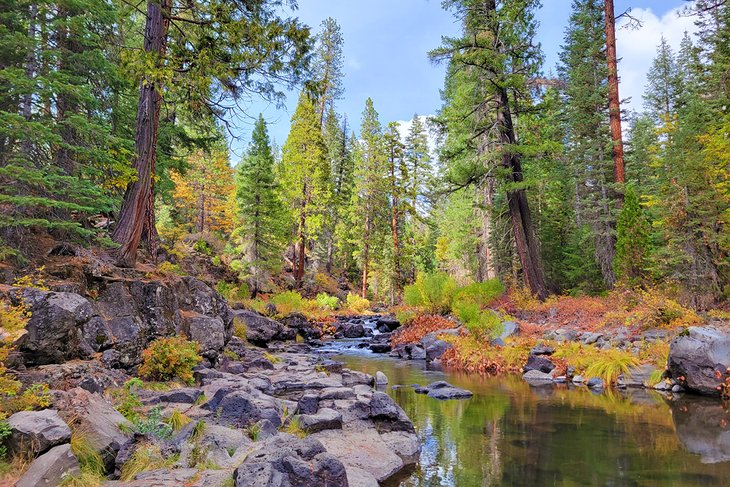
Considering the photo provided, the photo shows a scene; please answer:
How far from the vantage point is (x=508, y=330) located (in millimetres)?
14656

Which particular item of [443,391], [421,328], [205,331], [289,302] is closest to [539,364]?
[443,391]

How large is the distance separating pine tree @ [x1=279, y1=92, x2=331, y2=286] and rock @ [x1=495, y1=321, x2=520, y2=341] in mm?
A: 16715

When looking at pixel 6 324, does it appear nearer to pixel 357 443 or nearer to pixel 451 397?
pixel 357 443

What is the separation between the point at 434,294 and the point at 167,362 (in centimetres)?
1356

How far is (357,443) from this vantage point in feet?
20.0

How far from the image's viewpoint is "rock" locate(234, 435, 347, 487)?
3.96 meters

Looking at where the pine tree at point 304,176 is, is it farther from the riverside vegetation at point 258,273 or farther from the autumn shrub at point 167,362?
the autumn shrub at point 167,362

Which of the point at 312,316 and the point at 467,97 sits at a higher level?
the point at 467,97

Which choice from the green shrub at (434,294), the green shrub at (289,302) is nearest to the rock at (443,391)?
the green shrub at (434,294)

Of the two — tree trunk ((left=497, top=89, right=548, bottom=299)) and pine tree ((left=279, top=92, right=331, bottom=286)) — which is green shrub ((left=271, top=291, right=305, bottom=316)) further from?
tree trunk ((left=497, top=89, right=548, bottom=299))

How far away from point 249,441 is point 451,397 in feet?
17.7

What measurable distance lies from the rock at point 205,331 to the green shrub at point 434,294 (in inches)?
448

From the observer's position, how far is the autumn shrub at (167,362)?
8141mm

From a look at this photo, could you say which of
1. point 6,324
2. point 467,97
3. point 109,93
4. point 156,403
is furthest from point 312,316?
point 6,324
